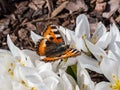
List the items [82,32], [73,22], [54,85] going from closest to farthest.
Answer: [54,85] < [82,32] < [73,22]

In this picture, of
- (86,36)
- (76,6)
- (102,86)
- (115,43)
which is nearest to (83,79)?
(102,86)

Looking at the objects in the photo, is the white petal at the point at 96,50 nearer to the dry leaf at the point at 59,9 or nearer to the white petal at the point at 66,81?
the white petal at the point at 66,81

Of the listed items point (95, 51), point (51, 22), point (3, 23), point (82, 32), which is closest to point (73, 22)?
point (51, 22)

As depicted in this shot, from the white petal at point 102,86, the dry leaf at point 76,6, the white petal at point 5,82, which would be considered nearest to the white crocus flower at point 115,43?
the white petal at point 102,86

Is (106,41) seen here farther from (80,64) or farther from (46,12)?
(46,12)

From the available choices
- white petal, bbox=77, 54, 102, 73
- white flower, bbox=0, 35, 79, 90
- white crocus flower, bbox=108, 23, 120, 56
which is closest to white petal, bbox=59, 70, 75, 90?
white flower, bbox=0, 35, 79, 90

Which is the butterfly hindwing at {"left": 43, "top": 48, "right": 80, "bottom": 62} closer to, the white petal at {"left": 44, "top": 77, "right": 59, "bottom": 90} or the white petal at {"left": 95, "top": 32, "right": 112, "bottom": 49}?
the white petal at {"left": 44, "top": 77, "right": 59, "bottom": 90}

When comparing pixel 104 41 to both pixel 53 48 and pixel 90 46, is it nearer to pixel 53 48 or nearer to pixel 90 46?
pixel 90 46
